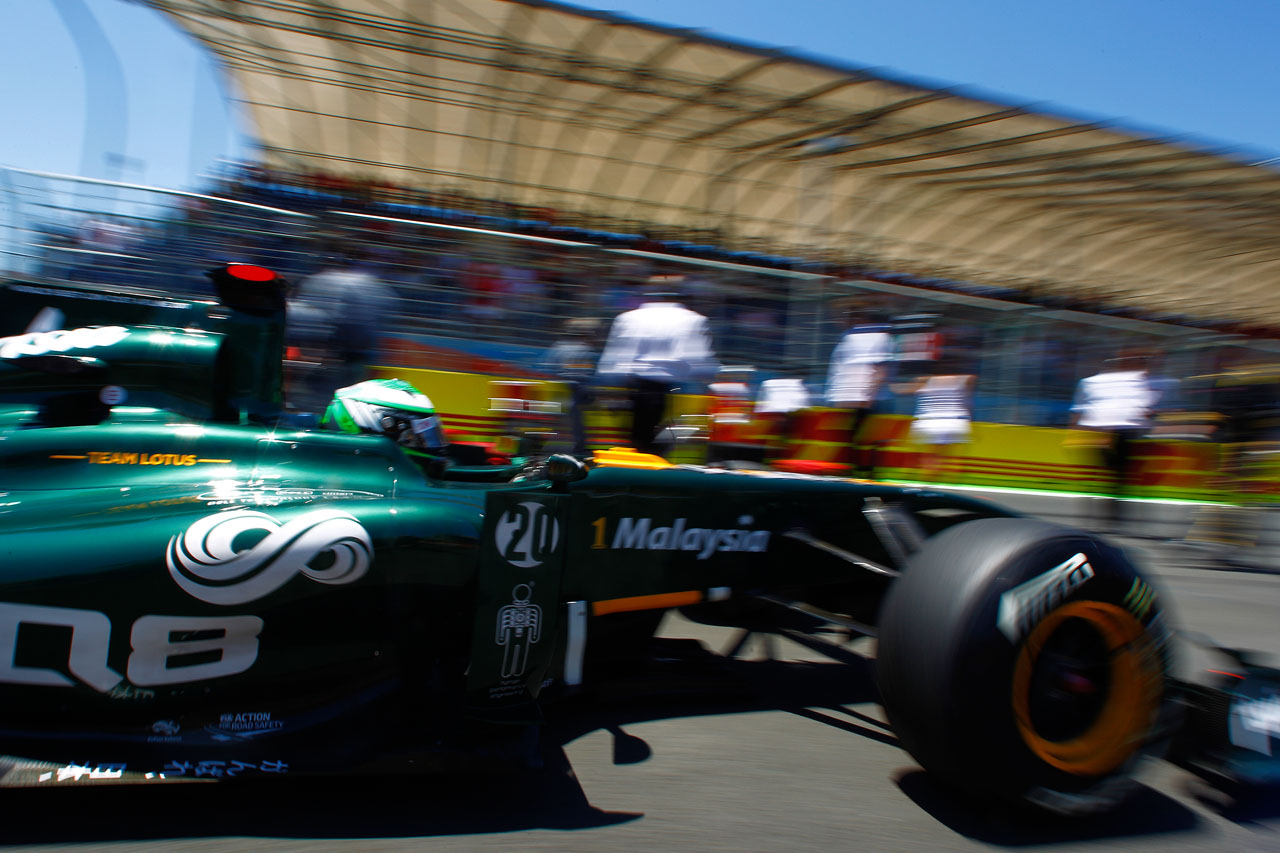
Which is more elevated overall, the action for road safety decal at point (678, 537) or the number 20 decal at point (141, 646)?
the action for road safety decal at point (678, 537)

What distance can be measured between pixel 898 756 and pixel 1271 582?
5.14 meters

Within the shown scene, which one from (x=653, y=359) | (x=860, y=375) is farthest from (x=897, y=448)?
(x=653, y=359)

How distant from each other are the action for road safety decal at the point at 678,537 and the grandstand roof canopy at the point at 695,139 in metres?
5.05

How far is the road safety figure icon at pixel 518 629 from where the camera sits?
212 centimetres

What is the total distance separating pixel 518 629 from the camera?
2.14 meters

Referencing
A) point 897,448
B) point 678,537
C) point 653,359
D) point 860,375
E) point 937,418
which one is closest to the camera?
point 678,537

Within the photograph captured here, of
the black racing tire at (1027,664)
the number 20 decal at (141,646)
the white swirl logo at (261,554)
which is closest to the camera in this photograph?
the number 20 decal at (141,646)

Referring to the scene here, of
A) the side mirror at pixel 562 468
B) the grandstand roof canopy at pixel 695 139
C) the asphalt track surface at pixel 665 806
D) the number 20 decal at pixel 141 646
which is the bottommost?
the asphalt track surface at pixel 665 806

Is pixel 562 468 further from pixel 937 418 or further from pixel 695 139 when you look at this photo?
pixel 695 139

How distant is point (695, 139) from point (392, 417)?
6485 mm

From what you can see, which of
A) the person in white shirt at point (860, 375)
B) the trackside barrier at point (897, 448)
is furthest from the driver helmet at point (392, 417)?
the person in white shirt at point (860, 375)

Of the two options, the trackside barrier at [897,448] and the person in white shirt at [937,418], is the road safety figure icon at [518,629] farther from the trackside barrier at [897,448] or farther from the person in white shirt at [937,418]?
the person in white shirt at [937,418]

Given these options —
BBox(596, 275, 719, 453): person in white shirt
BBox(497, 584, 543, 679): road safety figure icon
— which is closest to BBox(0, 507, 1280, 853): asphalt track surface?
BBox(497, 584, 543, 679): road safety figure icon

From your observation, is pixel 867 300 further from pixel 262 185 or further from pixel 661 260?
pixel 262 185
